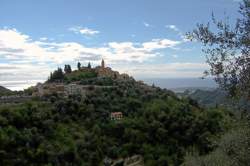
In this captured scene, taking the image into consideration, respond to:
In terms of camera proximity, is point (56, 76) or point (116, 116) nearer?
point (116, 116)

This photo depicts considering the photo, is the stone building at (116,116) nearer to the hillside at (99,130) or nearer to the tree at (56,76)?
the hillside at (99,130)

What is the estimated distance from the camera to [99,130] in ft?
119

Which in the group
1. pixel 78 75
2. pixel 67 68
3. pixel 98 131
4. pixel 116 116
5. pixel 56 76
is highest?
pixel 67 68

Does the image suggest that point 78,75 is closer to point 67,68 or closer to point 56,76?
point 56,76

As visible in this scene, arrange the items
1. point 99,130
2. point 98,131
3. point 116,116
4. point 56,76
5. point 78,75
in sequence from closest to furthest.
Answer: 1. point 98,131
2. point 99,130
3. point 116,116
4. point 56,76
5. point 78,75

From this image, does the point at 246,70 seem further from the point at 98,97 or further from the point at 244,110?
the point at 98,97

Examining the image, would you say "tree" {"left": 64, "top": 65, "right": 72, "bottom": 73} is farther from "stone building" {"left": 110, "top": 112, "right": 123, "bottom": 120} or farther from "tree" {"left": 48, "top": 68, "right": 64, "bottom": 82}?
"stone building" {"left": 110, "top": 112, "right": 123, "bottom": 120}

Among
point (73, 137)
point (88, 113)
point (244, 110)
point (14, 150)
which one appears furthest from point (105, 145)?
point (244, 110)

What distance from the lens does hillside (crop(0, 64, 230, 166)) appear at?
97.6 ft

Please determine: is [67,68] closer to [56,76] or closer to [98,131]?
[56,76]

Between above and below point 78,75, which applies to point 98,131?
below

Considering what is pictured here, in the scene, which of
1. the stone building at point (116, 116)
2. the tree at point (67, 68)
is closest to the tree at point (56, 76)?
the tree at point (67, 68)

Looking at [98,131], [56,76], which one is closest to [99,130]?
[98,131]

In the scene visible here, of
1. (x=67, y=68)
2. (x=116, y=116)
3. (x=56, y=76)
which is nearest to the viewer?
(x=116, y=116)
